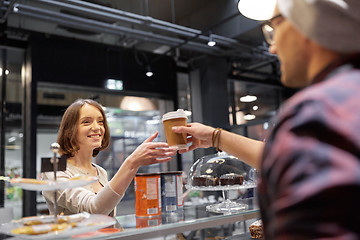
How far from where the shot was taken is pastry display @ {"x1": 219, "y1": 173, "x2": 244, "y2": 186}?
1935 mm

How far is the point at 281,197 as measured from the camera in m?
0.58

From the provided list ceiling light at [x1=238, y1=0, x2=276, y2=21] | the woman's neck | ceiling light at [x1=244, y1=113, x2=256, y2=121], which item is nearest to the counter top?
the woman's neck

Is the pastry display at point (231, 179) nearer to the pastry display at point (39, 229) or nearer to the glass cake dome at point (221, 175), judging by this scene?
the glass cake dome at point (221, 175)

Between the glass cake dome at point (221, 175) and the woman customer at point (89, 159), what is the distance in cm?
54

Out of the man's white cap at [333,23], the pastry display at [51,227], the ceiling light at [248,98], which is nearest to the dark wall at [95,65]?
the ceiling light at [248,98]

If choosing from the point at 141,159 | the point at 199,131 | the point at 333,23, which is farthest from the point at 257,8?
the point at 333,23

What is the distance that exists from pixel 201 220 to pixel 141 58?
5.73 m

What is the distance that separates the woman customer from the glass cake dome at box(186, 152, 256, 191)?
1.77 feet

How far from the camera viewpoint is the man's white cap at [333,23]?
637 mm

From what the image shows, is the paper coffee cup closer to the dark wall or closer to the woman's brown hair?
the woman's brown hair

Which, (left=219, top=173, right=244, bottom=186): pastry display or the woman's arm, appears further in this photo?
(left=219, top=173, right=244, bottom=186): pastry display

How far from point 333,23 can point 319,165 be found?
29 cm

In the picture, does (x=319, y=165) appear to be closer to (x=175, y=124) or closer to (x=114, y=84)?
(x=175, y=124)

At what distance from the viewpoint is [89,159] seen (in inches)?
79.3
